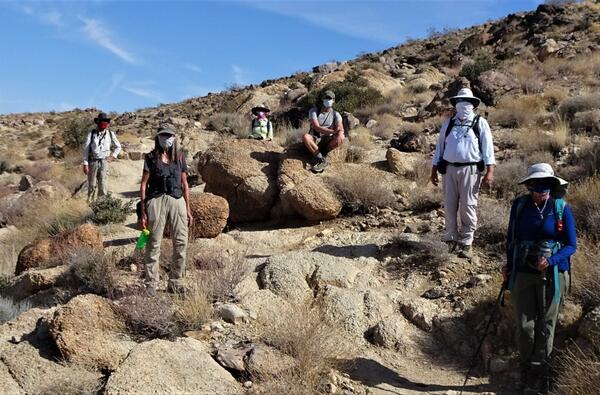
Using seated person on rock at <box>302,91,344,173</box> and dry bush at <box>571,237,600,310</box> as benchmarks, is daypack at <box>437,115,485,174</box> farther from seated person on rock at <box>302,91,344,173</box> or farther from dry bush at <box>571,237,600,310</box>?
seated person on rock at <box>302,91,344,173</box>

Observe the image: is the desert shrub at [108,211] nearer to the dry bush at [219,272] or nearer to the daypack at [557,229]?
the dry bush at [219,272]

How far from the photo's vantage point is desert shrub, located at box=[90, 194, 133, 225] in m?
9.69

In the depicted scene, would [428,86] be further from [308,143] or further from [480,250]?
[480,250]

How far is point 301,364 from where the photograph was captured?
4547 mm

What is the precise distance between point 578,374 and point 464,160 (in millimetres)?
2983

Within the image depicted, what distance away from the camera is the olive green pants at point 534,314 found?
14.2 feet

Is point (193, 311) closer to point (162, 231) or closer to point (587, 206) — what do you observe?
point (162, 231)

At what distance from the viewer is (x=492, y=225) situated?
7180mm

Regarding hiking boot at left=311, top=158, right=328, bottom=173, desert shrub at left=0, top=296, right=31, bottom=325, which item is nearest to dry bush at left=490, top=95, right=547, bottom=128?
hiking boot at left=311, top=158, right=328, bottom=173

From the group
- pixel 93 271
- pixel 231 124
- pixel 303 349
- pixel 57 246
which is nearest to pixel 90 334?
pixel 303 349

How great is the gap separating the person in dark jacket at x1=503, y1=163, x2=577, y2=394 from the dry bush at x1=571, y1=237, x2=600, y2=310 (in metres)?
0.95

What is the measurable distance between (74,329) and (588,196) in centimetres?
613

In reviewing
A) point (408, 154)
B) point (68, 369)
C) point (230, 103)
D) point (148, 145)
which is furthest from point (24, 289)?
point (230, 103)

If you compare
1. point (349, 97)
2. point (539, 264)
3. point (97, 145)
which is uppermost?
point (349, 97)
